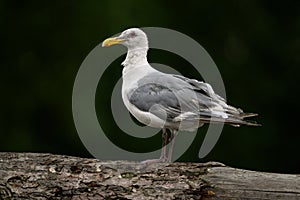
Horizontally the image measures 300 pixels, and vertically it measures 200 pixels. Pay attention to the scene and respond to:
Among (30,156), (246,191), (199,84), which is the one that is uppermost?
(199,84)

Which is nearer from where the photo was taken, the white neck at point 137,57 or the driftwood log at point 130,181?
the driftwood log at point 130,181

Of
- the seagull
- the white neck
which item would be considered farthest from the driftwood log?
the white neck

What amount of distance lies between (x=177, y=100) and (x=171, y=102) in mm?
27

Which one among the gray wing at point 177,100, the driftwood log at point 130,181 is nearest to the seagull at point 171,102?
the gray wing at point 177,100

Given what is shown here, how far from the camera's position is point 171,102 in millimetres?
2625

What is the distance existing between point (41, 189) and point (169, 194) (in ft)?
1.55

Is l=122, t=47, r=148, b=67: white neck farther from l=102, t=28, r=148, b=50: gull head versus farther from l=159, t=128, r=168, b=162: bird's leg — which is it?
l=159, t=128, r=168, b=162: bird's leg

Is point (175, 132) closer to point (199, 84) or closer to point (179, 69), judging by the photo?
point (199, 84)

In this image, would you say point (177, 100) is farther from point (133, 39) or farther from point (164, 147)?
point (133, 39)

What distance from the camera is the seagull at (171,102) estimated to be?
254 centimetres

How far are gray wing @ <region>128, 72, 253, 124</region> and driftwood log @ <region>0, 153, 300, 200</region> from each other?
0.68 ft

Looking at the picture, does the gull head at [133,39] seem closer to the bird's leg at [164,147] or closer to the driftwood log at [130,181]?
the bird's leg at [164,147]

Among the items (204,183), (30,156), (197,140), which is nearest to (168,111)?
(204,183)

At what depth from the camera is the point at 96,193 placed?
2.42m
